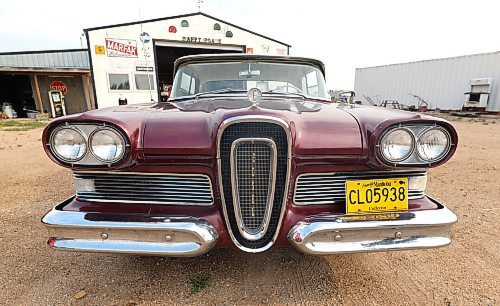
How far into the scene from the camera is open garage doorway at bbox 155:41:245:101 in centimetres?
1361

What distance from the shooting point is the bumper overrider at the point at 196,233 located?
1545 millimetres

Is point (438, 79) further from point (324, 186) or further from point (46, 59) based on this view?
point (46, 59)

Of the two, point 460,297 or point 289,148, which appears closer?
point 289,148

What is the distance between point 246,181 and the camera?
162 centimetres

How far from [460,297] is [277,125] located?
162cm

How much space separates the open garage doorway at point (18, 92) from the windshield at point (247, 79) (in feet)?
63.6

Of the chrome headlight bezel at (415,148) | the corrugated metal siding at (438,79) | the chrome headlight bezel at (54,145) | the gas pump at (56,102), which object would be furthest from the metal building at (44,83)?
the corrugated metal siding at (438,79)

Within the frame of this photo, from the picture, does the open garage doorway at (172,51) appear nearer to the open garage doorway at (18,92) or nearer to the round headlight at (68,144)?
the open garage doorway at (18,92)

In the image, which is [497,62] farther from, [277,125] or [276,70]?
[277,125]

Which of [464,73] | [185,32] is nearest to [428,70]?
[464,73]

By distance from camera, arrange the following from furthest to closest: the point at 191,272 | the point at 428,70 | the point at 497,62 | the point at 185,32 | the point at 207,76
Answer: the point at 428,70, the point at 497,62, the point at 185,32, the point at 207,76, the point at 191,272

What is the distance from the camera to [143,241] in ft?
5.15

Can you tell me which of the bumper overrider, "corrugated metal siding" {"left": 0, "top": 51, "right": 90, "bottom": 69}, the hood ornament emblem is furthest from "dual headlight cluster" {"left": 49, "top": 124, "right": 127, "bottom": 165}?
"corrugated metal siding" {"left": 0, "top": 51, "right": 90, "bottom": 69}

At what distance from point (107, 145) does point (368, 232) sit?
1.56 meters
